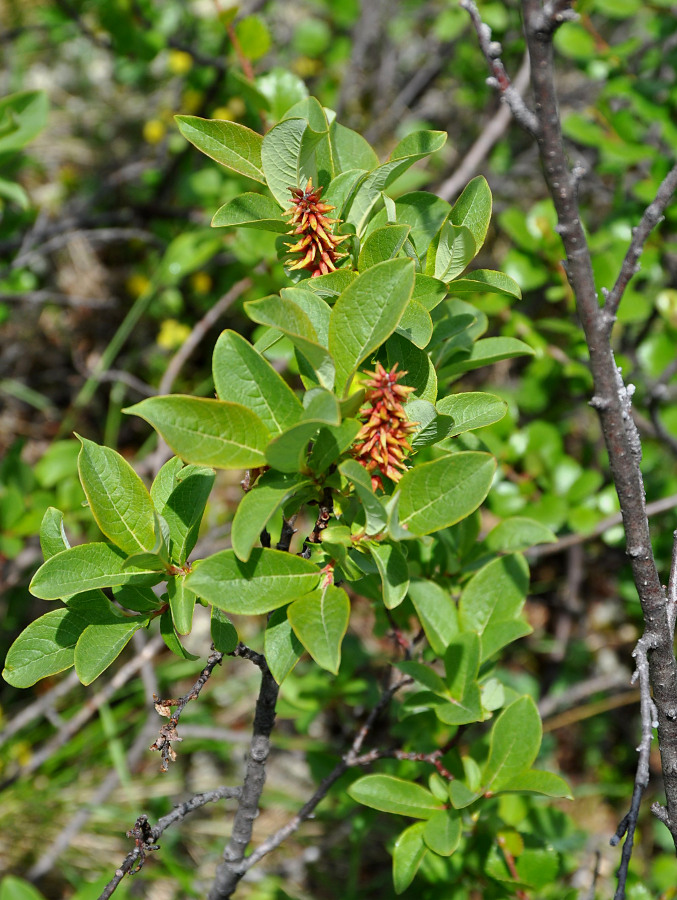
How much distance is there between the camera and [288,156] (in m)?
0.99

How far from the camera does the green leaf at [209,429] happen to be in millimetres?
844

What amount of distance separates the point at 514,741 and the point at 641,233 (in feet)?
2.74

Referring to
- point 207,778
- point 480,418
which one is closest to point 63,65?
point 207,778

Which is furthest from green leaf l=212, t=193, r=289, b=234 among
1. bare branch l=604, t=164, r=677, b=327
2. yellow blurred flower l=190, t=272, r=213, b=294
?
yellow blurred flower l=190, t=272, r=213, b=294

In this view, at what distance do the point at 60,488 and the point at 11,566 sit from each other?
1.43ft

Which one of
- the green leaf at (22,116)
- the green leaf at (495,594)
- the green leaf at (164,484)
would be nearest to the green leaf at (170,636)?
the green leaf at (164,484)

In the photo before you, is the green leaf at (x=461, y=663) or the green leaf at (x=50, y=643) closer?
the green leaf at (x=50, y=643)

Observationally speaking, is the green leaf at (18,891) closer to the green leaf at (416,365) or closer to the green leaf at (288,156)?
the green leaf at (416,365)

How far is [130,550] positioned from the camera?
102 centimetres

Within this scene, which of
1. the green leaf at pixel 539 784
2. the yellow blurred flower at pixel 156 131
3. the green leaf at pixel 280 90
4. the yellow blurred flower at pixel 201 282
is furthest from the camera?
the yellow blurred flower at pixel 156 131

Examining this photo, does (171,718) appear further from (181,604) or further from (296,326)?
(296,326)

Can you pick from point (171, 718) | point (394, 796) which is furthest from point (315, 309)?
point (394, 796)

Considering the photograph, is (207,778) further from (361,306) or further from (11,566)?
(361,306)

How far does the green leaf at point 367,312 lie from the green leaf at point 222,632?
0.37 m
